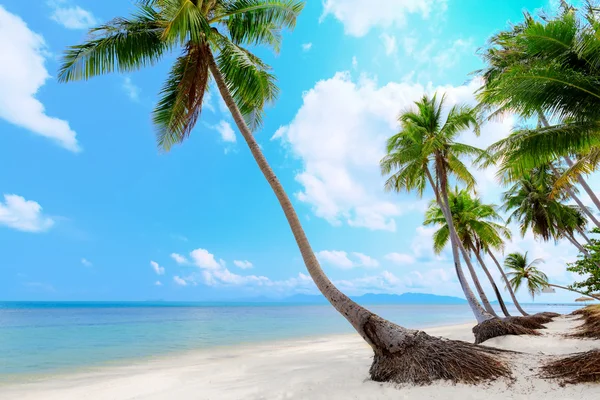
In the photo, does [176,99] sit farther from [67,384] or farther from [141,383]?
[67,384]

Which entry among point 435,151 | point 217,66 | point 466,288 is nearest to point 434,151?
point 435,151

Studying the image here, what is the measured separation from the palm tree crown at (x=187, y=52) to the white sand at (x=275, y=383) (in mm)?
5824

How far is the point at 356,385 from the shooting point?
5430 millimetres

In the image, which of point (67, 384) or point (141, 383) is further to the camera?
point (67, 384)

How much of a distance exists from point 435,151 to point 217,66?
29.5 feet

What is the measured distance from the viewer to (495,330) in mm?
9727

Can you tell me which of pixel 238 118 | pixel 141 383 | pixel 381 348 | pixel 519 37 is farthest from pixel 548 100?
pixel 141 383

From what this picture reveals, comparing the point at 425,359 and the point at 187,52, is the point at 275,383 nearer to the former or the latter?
the point at 425,359

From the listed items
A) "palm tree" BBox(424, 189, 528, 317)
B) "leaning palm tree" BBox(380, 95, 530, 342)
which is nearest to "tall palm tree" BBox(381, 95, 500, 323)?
"leaning palm tree" BBox(380, 95, 530, 342)

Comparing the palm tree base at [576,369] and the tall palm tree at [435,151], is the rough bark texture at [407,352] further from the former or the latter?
the tall palm tree at [435,151]

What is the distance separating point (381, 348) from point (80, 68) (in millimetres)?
9073

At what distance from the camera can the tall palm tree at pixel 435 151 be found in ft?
42.0

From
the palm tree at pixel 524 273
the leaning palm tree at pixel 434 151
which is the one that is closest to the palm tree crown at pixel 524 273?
the palm tree at pixel 524 273

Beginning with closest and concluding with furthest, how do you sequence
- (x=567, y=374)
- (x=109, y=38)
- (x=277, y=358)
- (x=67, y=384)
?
(x=567, y=374)
(x=109, y=38)
(x=67, y=384)
(x=277, y=358)
